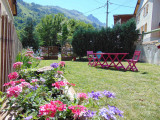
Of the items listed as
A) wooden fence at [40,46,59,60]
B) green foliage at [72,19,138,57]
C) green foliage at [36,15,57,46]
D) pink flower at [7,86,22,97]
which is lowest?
pink flower at [7,86,22,97]

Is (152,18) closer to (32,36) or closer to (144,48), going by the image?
(144,48)

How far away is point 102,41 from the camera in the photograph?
13.1 m

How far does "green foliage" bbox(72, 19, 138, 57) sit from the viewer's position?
12852 mm

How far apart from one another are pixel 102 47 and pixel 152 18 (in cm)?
545

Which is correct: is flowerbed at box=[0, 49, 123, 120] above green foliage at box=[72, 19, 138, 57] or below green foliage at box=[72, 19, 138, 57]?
below

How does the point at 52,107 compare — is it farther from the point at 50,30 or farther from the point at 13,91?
the point at 50,30

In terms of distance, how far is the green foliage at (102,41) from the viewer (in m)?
12.9

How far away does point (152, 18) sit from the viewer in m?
12.7

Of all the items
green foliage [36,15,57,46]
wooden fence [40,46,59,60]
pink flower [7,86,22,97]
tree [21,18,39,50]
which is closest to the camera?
pink flower [7,86,22,97]

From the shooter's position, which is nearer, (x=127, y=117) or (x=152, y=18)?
(x=127, y=117)

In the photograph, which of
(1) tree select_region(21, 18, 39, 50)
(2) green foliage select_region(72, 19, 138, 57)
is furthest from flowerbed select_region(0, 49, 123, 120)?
(1) tree select_region(21, 18, 39, 50)

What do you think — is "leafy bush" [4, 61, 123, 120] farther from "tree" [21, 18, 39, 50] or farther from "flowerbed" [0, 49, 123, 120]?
"tree" [21, 18, 39, 50]

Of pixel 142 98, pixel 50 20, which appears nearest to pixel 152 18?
pixel 142 98

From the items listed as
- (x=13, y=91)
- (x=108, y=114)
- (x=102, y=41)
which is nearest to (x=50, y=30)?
(x=102, y=41)
